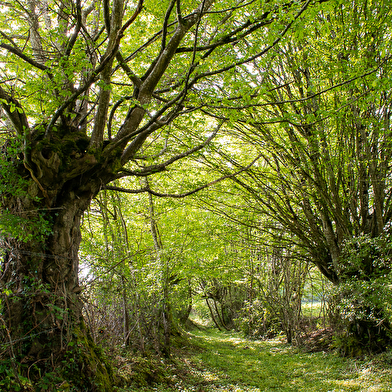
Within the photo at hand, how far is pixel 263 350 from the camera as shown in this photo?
10.7 m

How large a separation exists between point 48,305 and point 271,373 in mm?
6459

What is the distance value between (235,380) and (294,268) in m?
6.08

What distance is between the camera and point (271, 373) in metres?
7.22

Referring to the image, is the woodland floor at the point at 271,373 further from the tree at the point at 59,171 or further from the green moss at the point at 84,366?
the tree at the point at 59,171

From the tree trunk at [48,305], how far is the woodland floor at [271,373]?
1235 mm

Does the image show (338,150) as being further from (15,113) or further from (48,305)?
(48,305)

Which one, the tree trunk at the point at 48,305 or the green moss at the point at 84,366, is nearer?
the tree trunk at the point at 48,305

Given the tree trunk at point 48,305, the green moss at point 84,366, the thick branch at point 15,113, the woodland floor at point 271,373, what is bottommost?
the woodland floor at point 271,373

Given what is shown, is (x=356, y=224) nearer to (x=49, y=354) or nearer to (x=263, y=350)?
(x=263, y=350)

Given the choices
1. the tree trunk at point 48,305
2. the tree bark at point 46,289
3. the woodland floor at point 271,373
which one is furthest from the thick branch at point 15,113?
the woodland floor at point 271,373

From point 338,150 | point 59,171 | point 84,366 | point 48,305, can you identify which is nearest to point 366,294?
point 338,150

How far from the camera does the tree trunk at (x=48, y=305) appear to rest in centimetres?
329

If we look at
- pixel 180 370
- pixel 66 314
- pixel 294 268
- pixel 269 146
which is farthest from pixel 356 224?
pixel 66 314

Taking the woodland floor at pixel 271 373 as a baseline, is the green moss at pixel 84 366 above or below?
above
